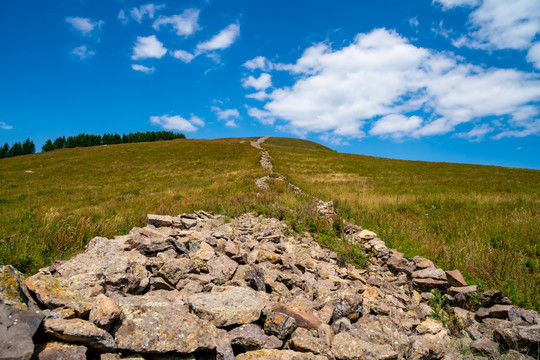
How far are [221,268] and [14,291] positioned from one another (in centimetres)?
241

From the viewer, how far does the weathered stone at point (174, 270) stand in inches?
146

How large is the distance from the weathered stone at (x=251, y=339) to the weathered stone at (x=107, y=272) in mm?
1664

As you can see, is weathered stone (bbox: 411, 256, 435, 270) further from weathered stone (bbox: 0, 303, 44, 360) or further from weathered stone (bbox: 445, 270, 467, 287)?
weathered stone (bbox: 0, 303, 44, 360)

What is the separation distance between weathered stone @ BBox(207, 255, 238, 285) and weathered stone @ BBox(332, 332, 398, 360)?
6.19 ft

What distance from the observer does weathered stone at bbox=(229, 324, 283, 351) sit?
253cm

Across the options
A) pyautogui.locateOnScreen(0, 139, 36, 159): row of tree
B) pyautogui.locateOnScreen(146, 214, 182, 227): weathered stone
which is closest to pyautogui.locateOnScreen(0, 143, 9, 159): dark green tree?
pyautogui.locateOnScreen(0, 139, 36, 159): row of tree

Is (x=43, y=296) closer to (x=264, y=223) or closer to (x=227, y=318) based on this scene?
(x=227, y=318)

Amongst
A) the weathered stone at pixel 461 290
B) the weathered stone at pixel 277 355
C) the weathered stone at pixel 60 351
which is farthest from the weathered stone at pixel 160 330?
the weathered stone at pixel 461 290

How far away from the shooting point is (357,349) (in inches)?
103

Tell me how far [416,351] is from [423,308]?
5.19 ft

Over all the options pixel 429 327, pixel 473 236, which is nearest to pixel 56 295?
pixel 429 327

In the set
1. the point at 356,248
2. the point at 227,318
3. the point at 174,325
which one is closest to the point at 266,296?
the point at 227,318

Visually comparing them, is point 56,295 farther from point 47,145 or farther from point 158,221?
point 47,145

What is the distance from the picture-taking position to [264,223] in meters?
8.06
